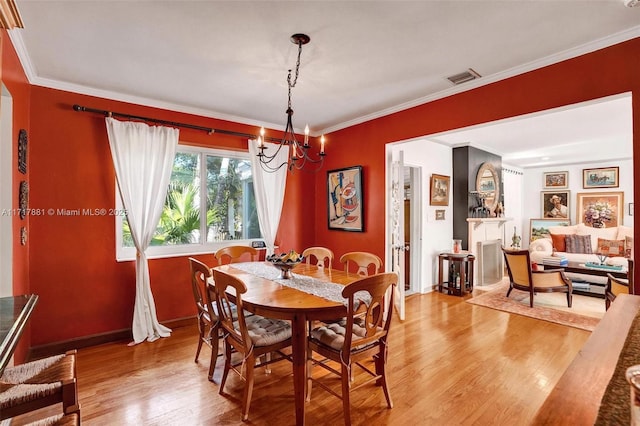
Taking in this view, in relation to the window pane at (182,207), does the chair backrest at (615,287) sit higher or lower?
lower

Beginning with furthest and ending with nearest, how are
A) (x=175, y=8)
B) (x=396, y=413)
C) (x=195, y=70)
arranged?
(x=195, y=70), (x=396, y=413), (x=175, y=8)

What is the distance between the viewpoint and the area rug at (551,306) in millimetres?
3822

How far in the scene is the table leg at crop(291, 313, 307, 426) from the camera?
1.93 m

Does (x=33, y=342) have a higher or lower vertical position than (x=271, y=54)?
lower

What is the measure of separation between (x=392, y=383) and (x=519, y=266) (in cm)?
312

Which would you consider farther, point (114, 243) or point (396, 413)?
point (114, 243)

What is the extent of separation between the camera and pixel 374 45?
7.57 feet

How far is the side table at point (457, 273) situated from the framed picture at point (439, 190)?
35.3 inches

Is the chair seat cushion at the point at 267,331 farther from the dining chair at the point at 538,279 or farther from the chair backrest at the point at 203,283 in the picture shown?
the dining chair at the point at 538,279

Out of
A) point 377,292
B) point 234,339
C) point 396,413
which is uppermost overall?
point 377,292

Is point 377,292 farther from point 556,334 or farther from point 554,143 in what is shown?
point 554,143

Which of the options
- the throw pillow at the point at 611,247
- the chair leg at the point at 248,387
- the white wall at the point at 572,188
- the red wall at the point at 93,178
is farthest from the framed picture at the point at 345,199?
the white wall at the point at 572,188

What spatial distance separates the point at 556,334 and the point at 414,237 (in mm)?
2188

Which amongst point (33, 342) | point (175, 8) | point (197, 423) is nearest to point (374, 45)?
point (175, 8)
